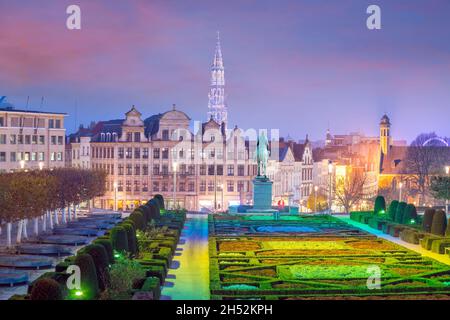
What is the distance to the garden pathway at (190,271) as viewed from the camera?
28.1m

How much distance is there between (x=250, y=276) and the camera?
29.9 m

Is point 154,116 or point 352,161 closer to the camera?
point 154,116

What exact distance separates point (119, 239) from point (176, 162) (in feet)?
201

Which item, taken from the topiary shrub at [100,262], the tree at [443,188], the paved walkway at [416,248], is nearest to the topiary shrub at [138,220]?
the paved walkway at [416,248]

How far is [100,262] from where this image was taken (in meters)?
26.4

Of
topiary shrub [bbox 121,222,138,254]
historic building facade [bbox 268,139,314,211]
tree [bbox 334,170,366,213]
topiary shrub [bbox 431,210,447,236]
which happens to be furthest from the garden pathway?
historic building facade [bbox 268,139,314,211]

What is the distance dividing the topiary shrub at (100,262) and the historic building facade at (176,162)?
64.6 metres

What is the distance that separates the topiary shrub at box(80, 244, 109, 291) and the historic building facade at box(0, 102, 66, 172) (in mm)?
65938

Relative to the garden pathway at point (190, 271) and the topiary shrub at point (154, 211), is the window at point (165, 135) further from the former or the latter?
the garden pathway at point (190, 271)

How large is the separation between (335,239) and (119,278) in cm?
2079

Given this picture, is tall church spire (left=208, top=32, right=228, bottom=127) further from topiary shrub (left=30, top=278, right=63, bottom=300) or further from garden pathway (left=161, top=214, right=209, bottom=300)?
topiary shrub (left=30, top=278, right=63, bottom=300)

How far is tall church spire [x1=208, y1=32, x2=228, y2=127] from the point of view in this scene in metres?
135

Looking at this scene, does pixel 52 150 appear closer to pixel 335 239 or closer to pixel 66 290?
pixel 335 239
